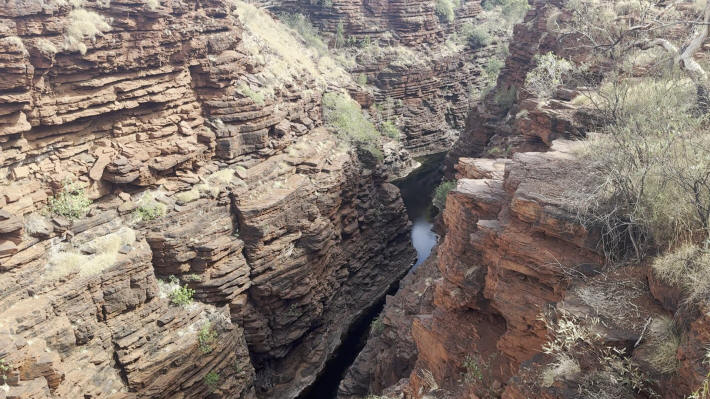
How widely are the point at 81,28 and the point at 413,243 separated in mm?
23363

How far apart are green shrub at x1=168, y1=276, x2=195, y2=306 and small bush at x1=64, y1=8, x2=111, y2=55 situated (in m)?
8.56

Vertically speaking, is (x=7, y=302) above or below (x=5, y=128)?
below

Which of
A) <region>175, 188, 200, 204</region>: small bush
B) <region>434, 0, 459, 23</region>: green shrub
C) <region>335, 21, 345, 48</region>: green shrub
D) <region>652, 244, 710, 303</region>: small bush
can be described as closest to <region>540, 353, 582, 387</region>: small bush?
<region>652, 244, 710, 303</region>: small bush

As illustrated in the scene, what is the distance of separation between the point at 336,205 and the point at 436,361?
12406mm

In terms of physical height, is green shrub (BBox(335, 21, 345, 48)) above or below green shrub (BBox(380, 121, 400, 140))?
above

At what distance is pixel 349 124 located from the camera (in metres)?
30.1

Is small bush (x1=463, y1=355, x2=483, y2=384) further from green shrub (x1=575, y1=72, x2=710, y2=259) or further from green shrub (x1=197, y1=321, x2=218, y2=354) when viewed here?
green shrub (x1=197, y1=321, x2=218, y2=354)

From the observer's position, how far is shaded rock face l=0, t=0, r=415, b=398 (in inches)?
607

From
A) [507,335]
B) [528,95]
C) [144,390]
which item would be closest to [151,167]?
[144,390]

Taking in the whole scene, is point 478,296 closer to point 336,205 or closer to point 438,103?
point 336,205

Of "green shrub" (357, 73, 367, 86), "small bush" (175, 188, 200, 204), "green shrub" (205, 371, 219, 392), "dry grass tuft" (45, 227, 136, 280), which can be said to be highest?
"small bush" (175, 188, 200, 204)

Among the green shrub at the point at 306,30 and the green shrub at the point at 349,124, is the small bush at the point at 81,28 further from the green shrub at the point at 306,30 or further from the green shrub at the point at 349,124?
the green shrub at the point at 306,30

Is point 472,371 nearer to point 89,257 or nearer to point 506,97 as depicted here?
point 89,257

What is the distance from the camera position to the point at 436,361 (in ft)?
44.7
